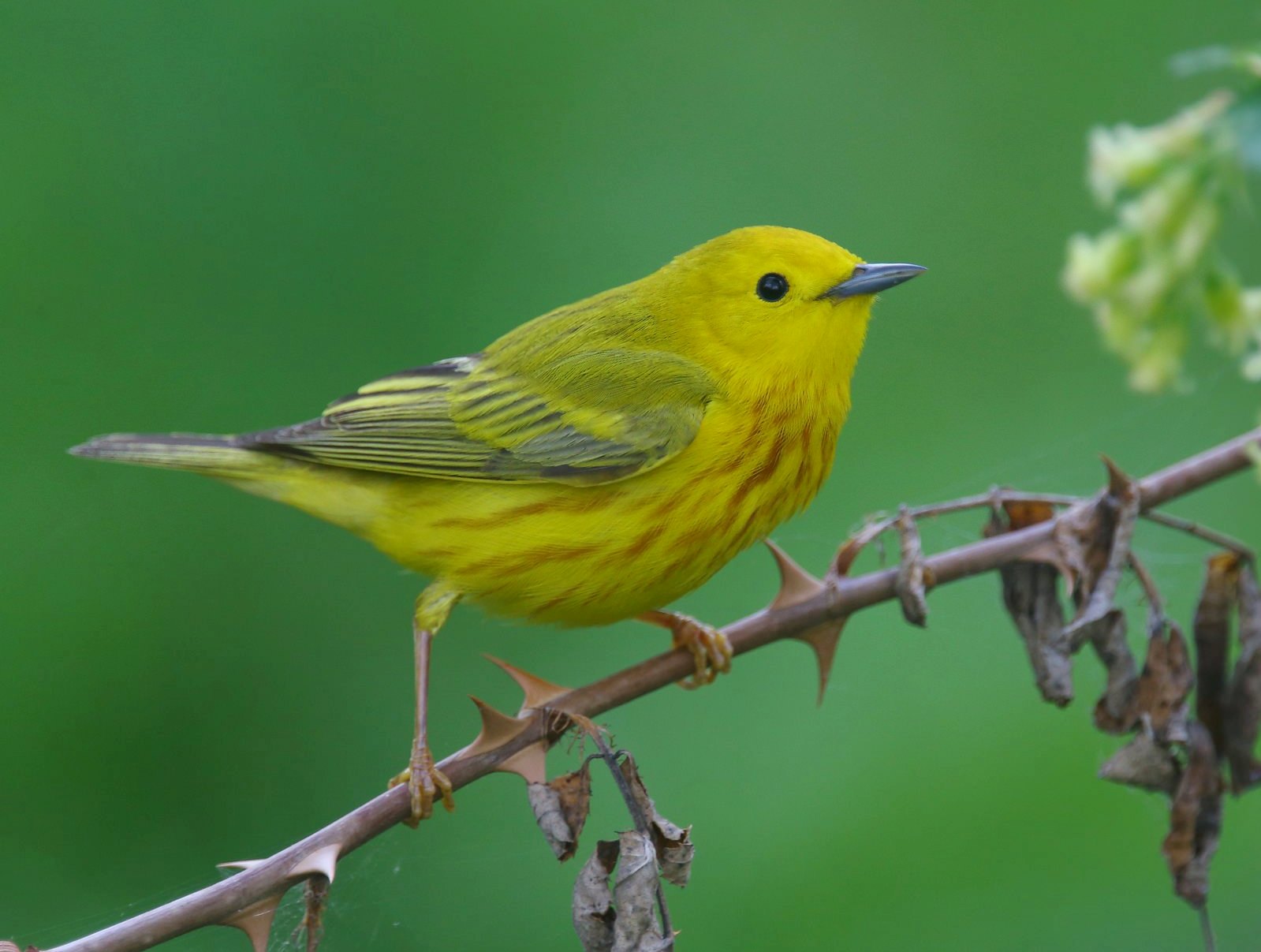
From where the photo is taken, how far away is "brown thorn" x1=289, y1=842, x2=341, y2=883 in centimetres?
218

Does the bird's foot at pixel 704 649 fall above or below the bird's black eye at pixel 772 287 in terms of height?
below

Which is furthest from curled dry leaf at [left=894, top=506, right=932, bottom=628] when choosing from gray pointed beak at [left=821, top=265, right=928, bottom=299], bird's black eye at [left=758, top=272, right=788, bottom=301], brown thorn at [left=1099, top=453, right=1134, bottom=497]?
bird's black eye at [left=758, top=272, right=788, bottom=301]

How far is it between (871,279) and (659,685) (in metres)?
1.36

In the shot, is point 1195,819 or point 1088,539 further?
point 1088,539

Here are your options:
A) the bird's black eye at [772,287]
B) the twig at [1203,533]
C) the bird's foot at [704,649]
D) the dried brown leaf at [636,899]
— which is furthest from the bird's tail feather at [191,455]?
the twig at [1203,533]

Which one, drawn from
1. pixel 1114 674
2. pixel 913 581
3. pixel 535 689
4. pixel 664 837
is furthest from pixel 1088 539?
pixel 535 689

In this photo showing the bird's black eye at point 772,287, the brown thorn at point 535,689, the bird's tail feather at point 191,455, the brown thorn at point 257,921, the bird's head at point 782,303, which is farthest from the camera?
the bird's tail feather at point 191,455

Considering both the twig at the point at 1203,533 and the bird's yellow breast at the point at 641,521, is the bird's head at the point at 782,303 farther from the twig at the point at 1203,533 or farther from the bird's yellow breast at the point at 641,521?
the twig at the point at 1203,533

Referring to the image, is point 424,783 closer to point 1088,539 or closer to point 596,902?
point 596,902

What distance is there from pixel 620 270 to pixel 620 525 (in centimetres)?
223

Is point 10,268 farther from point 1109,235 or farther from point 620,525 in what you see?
point 1109,235

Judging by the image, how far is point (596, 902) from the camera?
2.33m

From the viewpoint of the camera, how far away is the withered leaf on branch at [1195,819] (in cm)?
265

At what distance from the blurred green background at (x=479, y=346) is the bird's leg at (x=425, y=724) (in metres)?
0.14
